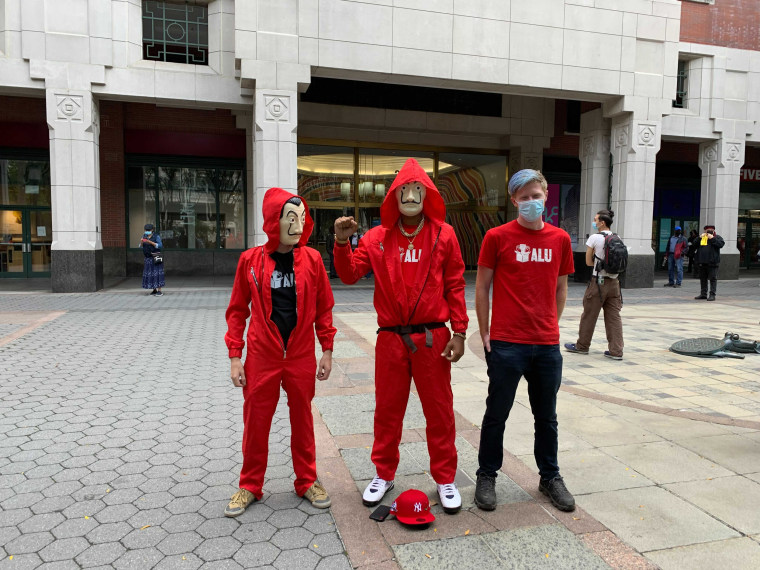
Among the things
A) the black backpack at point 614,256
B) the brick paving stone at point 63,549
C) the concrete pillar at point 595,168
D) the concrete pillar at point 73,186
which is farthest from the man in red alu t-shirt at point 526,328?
the concrete pillar at point 595,168

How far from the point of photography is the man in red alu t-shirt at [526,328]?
10.6ft

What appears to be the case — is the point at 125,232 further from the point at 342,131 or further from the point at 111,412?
the point at 111,412

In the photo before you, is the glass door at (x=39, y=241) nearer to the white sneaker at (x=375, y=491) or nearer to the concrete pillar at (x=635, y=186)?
the concrete pillar at (x=635, y=186)

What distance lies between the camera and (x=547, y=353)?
10.7 ft

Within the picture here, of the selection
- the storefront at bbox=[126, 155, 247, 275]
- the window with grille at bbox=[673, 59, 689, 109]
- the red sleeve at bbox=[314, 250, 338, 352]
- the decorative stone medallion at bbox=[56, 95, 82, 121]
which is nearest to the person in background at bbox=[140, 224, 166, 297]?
the decorative stone medallion at bbox=[56, 95, 82, 121]

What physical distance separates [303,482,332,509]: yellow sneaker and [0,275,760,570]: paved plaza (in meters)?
0.04

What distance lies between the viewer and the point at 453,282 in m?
3.28

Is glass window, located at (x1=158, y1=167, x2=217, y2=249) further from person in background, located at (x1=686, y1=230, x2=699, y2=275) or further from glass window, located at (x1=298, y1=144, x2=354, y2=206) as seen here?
person in background, located at (x1=686, y1=230, x2=699, y2=275)

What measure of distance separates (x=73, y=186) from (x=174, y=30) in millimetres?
4795

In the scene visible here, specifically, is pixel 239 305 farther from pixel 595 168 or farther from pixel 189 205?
pixel 189 205

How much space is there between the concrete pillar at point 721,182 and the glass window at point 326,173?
11983mm

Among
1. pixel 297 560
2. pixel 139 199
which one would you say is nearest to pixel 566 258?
pixel 297 560

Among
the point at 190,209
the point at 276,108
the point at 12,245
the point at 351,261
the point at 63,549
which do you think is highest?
the point at 276,108

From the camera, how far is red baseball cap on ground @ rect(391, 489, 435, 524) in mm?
2996
